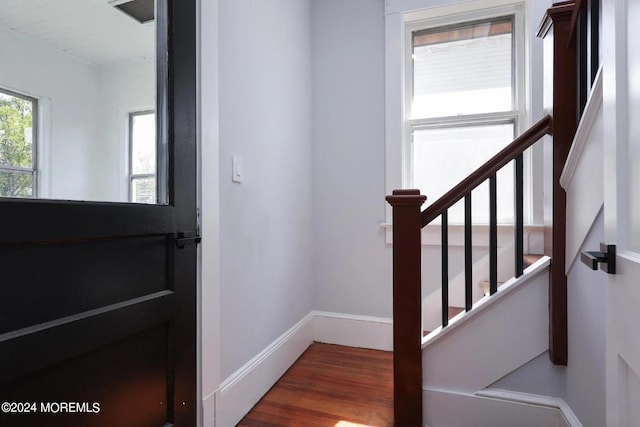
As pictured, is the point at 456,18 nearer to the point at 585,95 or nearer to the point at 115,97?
the point at 585,95

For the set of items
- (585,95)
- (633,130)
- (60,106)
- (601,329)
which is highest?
(585,95)

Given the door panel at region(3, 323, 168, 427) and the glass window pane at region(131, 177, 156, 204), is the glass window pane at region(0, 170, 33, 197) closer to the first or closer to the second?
the glass window pane at region(131, 177, 156, 204)

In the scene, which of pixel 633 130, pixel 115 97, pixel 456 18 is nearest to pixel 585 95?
pixel 633 130

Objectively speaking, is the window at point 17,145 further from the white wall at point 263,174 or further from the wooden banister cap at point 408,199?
the wooden banister cap at point 408,199

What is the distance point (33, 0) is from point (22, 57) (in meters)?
0.18

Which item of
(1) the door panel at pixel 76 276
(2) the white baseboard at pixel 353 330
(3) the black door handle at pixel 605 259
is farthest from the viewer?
(2) the white baseboard at pixel 353 330

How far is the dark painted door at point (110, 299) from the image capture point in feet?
2.64

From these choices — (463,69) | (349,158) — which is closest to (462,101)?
(463,69)

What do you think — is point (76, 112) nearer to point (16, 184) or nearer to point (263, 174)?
point (16, 184)

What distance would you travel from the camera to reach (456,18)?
237 centimetres

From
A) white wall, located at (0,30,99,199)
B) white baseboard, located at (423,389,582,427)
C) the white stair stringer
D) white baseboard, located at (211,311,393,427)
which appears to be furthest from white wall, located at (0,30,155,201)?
white baseboard, located at (423,389,582,427)

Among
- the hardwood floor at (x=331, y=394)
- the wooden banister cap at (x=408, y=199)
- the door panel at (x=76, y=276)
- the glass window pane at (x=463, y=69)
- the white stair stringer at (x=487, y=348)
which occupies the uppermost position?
Answer: the glass window pane at (x=463, y=69)

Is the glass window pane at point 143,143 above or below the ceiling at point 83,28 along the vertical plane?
below

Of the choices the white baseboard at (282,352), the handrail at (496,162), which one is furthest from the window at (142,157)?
the handrail at (496,162)
